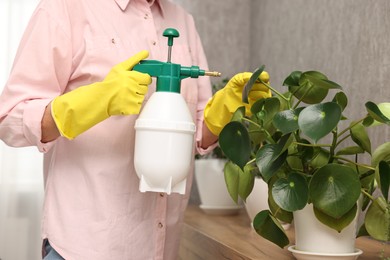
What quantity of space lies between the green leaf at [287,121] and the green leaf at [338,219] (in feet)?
0.54

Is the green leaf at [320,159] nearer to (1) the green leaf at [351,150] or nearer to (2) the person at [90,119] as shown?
(1) the green leaf at [351,150]

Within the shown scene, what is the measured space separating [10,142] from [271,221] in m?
0.50

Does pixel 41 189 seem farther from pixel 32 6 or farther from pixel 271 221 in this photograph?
pixel 271 221

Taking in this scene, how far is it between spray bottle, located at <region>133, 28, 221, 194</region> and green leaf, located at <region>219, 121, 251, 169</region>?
7 cm

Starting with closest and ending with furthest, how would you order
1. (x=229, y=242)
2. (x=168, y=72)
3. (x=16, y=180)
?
(x=168, y=72), (x=229, y=242), (x=16, y=180)

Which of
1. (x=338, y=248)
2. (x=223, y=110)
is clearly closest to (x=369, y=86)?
(x=223, y=110)

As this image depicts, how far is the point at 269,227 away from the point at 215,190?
98cm

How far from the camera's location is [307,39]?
6.09ft

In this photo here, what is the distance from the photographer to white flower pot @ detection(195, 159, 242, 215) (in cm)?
204

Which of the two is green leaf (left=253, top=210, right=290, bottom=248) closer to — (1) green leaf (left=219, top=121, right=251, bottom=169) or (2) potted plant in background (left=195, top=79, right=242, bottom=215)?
(1) green leaf (left=219, top=121, right=251, bottom=169)

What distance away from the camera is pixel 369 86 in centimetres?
150

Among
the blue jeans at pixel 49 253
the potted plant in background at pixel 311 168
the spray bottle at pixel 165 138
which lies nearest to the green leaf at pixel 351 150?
the potted plant in background at pixel 311 168

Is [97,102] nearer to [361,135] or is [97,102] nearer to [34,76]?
[34,76]

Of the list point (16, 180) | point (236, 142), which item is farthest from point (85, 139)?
point (16, 180)
